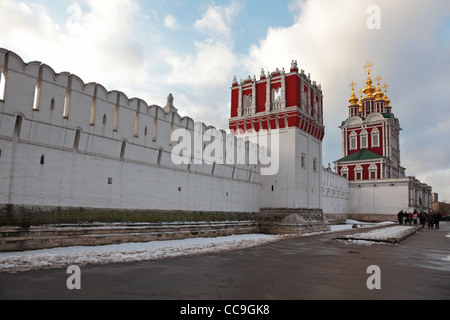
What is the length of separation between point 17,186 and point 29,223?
3.89 ft

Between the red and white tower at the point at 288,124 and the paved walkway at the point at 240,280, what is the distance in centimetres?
1360

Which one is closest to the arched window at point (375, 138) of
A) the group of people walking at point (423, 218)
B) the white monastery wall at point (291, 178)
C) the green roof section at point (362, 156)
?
the green roof section at point (362, 156)

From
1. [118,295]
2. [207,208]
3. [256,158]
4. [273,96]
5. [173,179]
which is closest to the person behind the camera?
[118,295]

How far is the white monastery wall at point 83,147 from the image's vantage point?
31.7 ft


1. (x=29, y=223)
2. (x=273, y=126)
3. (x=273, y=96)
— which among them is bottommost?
(x=29, y=223)

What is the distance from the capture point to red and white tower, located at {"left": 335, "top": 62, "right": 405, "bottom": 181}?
50656 mm

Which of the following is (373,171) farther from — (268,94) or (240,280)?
(240,280)

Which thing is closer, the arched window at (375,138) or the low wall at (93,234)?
the low wall at (93,234)

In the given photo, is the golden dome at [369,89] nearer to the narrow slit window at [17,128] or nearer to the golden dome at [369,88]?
the golden dome at [369,88]

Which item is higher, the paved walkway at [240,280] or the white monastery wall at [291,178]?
the white monastery wall at [291,178]

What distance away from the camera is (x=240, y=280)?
20.5 ft

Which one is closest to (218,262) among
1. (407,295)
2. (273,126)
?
(407,295)
